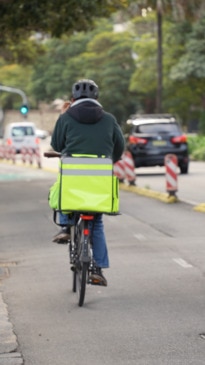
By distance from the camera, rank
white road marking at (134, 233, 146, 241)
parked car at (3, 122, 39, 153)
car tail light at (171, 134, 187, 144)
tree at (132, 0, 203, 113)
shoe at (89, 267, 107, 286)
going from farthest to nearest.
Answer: parked car at (3, 122, 39, 153), tree at (132, 0, 203, 113), car tail light at (171, 134, 187, 144), white road marking at (134, 233, 146, 241), shoe at (89, 267, 107, 286)

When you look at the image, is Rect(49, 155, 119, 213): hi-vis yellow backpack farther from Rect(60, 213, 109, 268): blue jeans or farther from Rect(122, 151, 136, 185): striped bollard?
Rect(122, 151, 136, 185): striped bollard

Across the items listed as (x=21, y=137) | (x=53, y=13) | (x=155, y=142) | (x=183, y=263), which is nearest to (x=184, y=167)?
(x=155, y=142)

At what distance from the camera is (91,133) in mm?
9305

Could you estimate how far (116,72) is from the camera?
83.6 metres

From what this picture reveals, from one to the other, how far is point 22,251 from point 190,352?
21.2ft

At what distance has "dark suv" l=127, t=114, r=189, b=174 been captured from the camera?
1233 inches

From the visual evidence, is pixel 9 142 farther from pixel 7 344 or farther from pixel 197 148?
pixel 7 344

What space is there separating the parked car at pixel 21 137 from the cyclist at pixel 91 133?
151ft

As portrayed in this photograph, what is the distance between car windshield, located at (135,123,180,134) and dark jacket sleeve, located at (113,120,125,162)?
72.1ft

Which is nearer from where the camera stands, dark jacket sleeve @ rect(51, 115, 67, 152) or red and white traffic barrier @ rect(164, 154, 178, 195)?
dark jacket sleeve @ rect(51, 115, 67, 152)

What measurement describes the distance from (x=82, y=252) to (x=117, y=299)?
0.57 meters

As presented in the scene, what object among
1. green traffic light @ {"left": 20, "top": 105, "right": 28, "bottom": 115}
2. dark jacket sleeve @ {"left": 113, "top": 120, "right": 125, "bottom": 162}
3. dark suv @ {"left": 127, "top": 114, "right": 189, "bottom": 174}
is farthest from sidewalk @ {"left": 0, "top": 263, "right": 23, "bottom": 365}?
green traffic light @ {"left": 20, "top": 105, "right": 28, "bottom": 115}

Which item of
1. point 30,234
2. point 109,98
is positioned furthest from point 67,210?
point 109,98

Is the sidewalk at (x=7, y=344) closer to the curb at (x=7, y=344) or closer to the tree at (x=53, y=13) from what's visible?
the curb at (x=7, y=344)
